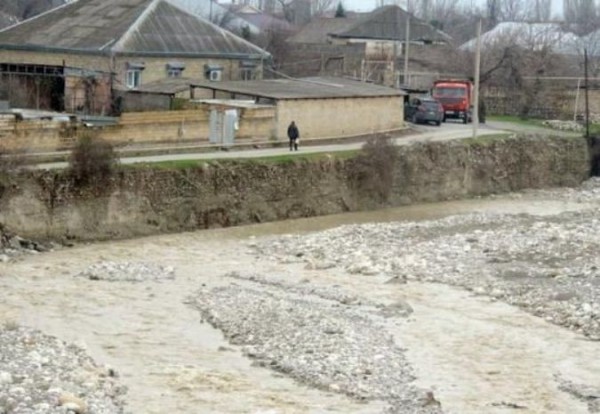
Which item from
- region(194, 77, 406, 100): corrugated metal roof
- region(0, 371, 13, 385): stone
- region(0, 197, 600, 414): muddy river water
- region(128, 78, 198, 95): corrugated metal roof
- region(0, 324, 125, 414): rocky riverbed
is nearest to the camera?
region(0, 324, 125, 414): rocky riverbed

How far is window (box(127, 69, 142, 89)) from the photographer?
180ft

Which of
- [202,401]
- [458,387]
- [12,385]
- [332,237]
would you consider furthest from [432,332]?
[332,237]

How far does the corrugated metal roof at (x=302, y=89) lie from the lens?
50125 millimetres

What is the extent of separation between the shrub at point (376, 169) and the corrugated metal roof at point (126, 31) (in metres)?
14.4

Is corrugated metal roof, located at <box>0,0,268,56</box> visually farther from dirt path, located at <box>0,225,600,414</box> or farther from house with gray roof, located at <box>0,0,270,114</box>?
dirt path, located at <box>0,225,600,414</box>

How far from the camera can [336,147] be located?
4841 cm

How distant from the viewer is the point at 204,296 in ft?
93.8

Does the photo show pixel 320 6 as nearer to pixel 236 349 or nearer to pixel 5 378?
pixel 236 349

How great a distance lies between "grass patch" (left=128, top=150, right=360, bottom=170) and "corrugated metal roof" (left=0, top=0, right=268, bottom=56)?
13.7 m

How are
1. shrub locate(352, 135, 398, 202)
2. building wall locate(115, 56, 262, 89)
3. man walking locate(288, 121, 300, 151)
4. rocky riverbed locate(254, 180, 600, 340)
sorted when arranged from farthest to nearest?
building wall locate(115, 56, 262, 89), man walking locate(288, 121, 300, 151), shrub locate(352, 135, 398, 202), rocky riverbed locate(254, 180, 600, 340)

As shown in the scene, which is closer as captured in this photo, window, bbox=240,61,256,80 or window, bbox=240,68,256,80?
window, bbox=240,61,256,80

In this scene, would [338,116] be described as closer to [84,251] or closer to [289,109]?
[289,109]

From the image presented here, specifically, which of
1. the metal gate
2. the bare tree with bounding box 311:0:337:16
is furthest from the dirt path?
the bare tree with bounding box 311:0:337:16

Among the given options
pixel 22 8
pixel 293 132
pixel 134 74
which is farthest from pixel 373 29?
pixel 293 132
